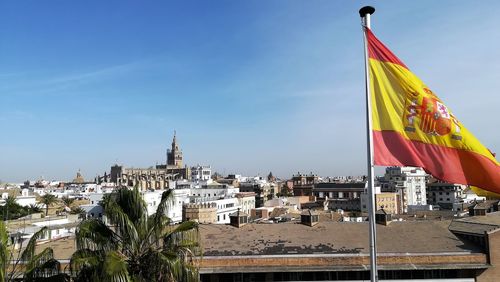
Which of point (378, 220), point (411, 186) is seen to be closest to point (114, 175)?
point (411, 186)

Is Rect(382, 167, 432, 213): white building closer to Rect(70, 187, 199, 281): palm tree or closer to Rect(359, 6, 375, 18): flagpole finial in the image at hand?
Rect(70, 187, 199, 281): palm tree

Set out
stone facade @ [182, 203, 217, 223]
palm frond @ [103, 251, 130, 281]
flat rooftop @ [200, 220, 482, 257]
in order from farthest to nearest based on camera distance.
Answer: stone facade @ [182, 203, 217, 223] < flat rooftop @ [200, 220, 482, 257] < palm frond @ [103, 251, 130, 281]

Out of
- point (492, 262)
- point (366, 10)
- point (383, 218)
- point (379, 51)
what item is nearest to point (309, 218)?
point (383, 218)

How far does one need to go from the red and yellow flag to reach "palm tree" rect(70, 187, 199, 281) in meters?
5.29

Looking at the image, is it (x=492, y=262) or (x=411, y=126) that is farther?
(x=492, y=262)

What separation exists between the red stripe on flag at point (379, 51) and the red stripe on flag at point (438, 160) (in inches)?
61.2

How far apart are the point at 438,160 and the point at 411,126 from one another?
0.89 m

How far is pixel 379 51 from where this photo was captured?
30.4 ft

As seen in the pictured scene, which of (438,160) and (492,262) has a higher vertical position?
(438,160)

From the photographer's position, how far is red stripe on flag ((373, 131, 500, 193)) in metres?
8.72

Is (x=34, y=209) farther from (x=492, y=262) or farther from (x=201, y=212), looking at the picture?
(x=492, y=262)

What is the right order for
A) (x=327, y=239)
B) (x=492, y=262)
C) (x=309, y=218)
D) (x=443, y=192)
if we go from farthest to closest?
(x=443, y=192) → (x=309, y=218) → (x=327, y=239) → (x=492, y=262)

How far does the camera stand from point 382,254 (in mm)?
23281

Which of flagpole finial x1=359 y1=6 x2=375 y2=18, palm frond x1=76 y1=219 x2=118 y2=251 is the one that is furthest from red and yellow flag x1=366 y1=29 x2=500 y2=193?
palm frond x1=76 y1=219 x2=118 y2=251
